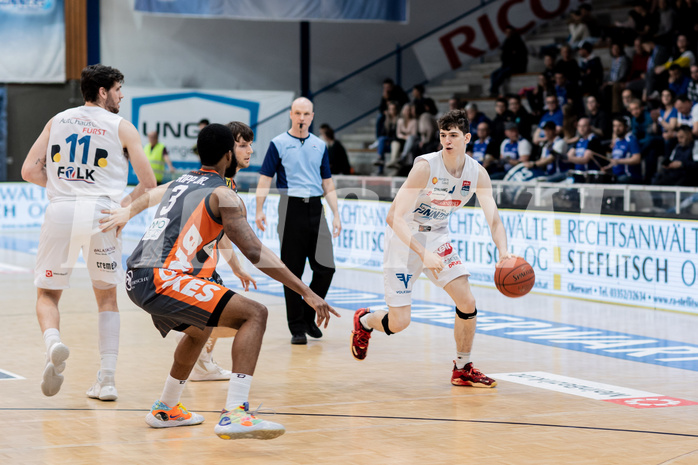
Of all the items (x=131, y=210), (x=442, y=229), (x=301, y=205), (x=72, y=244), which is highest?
(x=301, y=205)

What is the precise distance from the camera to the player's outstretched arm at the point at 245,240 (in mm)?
5613

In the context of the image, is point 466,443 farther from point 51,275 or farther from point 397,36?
point 397,36

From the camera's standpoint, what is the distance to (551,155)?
16.5 meters

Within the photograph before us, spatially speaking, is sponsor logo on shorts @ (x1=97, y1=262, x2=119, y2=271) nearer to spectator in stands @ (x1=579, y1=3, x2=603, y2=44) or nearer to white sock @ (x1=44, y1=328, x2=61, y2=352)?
white sock @ (x1=44, y1=328, x2=61, y2=352)

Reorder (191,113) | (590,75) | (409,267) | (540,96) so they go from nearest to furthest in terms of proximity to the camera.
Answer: (409,267) → (590,75) → (540,96) → (191,113)

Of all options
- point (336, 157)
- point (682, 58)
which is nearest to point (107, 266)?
point (336, 157)

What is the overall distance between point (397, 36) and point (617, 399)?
20359 mm

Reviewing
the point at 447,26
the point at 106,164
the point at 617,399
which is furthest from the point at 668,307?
the point at 447,26

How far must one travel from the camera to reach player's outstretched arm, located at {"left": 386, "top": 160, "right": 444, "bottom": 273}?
7.30 metres

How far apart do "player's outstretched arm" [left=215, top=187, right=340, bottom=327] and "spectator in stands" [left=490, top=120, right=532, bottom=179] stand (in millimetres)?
11475

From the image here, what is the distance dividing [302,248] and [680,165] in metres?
7.26

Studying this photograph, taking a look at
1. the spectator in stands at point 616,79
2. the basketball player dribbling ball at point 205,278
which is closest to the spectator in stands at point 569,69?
the spectator in stands at point 616,79

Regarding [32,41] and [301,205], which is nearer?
[301,205]

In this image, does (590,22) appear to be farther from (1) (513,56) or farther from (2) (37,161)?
(2) (37,161)
